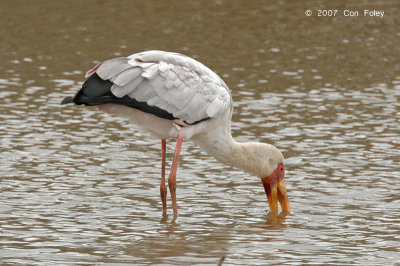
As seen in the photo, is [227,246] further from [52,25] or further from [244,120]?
[52,25]

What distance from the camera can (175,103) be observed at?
409 inches

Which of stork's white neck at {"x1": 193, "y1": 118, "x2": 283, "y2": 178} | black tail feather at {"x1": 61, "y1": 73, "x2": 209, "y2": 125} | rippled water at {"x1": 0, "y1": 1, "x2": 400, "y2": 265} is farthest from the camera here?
stork's white neck at {"x1": 193, "y1": 118, "x2": 283, "y2": 178}

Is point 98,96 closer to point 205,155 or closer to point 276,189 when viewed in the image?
point 276,189

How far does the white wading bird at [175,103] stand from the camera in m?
10.1

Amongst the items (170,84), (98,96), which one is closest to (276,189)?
(170,84)

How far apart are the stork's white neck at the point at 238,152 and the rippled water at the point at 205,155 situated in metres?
0.47

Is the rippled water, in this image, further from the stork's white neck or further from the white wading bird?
the white wading bird

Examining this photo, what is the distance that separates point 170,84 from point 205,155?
301 centimetres

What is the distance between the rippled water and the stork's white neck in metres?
0.47

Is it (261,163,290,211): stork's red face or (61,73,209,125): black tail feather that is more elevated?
(61,73,209,125): black tail feather

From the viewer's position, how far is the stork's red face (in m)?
10.9

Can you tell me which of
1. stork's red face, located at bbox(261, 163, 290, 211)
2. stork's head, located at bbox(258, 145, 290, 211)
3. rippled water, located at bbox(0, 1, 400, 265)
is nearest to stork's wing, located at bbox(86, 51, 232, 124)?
stork's head, located at bbox(258, 145, 290, 211)

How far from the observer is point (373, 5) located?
80.2 feet

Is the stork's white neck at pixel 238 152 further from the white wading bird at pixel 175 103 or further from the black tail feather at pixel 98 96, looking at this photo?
the black tail feather at pixel 98 96
